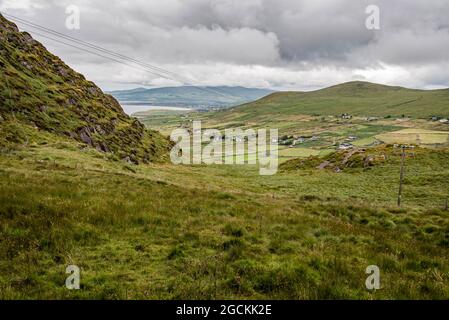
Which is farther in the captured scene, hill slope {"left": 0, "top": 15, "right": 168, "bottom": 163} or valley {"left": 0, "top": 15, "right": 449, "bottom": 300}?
hill slope {"left": 0, "top": 15, "right": 168, "bottom": 163}

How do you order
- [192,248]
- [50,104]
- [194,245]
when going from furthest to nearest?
[50,104], [194,245], [192,248]

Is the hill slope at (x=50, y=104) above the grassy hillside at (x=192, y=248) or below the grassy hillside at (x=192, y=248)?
above

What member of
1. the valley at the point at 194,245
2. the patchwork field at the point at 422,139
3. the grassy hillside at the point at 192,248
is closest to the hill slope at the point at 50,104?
the valley at the point at 194,245

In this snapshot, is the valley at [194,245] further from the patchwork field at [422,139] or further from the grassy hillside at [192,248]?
the patchwork field at [422,139]

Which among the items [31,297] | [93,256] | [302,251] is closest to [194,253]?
[93,256]

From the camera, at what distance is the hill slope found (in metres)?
46.3

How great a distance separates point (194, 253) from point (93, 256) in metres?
3.01

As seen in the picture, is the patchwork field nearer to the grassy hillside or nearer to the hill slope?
the hill slope

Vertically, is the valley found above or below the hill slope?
below

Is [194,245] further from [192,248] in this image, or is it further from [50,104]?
[50,104]

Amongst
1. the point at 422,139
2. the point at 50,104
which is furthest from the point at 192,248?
the point at 422,139

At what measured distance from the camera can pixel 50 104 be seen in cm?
5575

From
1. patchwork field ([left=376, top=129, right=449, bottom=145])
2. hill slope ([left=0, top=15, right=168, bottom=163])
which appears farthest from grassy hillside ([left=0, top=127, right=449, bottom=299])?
patchwork field ([left=376, top=129, right=449, bottom=145])

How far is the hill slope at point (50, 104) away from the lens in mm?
46312
